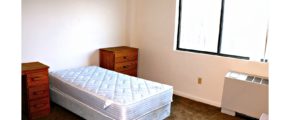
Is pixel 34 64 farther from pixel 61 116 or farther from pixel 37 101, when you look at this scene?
pixel 61 116

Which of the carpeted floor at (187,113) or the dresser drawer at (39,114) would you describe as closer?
the dresser drawer at (39,114)

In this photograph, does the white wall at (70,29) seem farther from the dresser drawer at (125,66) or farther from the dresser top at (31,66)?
the dresser drawer at (125,66)

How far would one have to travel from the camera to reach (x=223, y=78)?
11.2ft

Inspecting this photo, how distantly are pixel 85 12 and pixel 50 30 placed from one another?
0.66 metres

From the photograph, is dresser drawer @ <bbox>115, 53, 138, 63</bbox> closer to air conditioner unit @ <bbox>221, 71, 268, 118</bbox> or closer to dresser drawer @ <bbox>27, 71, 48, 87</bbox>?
dresser drawer @ <bbox>27, 71, 48, 87</bbox>

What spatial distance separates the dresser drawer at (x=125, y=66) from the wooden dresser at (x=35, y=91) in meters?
1.29

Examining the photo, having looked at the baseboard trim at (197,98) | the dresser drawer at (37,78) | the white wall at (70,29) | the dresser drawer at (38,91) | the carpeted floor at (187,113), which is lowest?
the carpeted floor at (187,113)

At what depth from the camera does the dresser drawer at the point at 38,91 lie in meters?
2.82

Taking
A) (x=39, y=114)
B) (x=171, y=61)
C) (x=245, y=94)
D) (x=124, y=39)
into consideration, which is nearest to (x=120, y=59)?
(x=124, y=39)

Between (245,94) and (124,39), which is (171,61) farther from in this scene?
(245,94)

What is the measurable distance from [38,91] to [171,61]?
216cm

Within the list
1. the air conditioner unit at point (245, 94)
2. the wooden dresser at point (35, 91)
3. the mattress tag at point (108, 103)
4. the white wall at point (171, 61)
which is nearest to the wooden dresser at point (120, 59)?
the white wall at point (171, 61)
